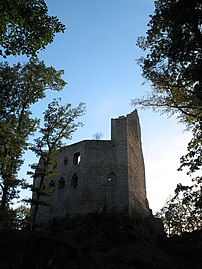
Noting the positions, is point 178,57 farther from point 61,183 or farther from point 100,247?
point 61,183

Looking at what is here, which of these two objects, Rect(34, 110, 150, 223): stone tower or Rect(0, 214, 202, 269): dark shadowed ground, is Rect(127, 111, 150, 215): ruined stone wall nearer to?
Rect(34, 110, 150, 223): stone tower

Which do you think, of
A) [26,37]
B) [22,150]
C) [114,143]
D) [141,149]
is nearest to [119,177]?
[114,143]

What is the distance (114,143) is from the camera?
29297mm

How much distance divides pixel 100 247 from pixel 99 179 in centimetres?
851

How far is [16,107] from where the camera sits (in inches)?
672

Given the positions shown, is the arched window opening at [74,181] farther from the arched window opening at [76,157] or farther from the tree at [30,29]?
the tree at [30,29]

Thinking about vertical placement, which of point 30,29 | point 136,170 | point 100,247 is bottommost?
point 100,247

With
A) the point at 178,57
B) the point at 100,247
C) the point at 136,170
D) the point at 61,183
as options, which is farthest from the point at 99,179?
the point at 178,57

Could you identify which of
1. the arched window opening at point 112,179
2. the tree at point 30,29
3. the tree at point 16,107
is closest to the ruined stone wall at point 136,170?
the arched window opening at point 112,179

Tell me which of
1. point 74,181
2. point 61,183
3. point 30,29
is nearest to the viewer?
point 30,29

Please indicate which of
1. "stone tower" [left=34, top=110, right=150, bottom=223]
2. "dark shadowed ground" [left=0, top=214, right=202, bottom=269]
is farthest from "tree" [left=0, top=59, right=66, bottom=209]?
"stone tower" [left=34, top=110, right=150, bottom=223]

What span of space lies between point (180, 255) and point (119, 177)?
9590 mm

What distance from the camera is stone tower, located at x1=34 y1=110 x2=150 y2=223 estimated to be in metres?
26.2

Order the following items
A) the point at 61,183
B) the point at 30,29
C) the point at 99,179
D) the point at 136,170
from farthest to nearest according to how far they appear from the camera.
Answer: the point at 136,170
the point at 61,183
the point at 99,179
the point at 30,29
